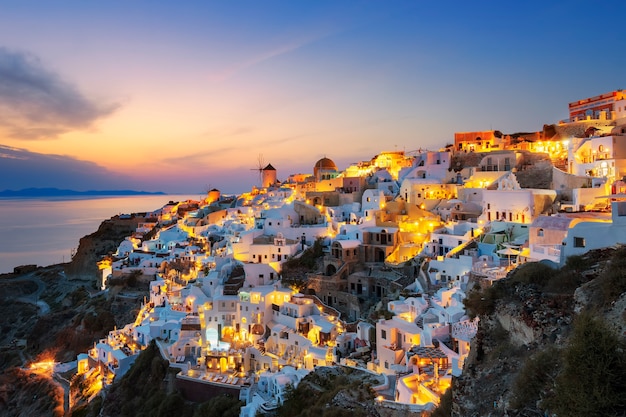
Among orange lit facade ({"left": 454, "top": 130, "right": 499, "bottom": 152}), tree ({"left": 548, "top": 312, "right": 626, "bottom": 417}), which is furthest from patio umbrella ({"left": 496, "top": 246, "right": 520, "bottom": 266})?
orange lit facade ({"left": 454, "top": 130, "right": 499, "bottom": 152})

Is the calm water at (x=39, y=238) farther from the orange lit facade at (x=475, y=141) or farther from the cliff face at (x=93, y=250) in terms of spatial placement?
the orange lit facade at (x=475, y=141)

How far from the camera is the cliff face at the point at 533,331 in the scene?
662 cm

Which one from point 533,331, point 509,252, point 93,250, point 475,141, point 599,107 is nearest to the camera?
point 533,331

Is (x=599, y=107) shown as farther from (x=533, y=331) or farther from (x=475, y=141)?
(x=533, y=331)

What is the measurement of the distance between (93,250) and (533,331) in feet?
203

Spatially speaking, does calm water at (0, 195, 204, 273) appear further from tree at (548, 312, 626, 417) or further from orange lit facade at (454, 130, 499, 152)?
tree at (548, 312, 626, 417)

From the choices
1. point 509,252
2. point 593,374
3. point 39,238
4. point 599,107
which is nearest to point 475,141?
point 599,107

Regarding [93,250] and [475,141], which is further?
[93,250]

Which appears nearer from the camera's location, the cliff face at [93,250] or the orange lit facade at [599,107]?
the orange lit facade at [599,107]

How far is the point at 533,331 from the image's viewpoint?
26.8ft

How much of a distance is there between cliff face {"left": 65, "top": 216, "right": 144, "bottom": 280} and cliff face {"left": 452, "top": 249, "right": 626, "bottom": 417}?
5635cm

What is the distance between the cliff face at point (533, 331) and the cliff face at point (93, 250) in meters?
56.4

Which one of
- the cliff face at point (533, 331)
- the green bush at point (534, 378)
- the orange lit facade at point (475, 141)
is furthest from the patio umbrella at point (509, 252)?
the orange lit facade at point (475, 141)

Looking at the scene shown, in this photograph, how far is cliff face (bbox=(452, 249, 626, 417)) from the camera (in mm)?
6625
